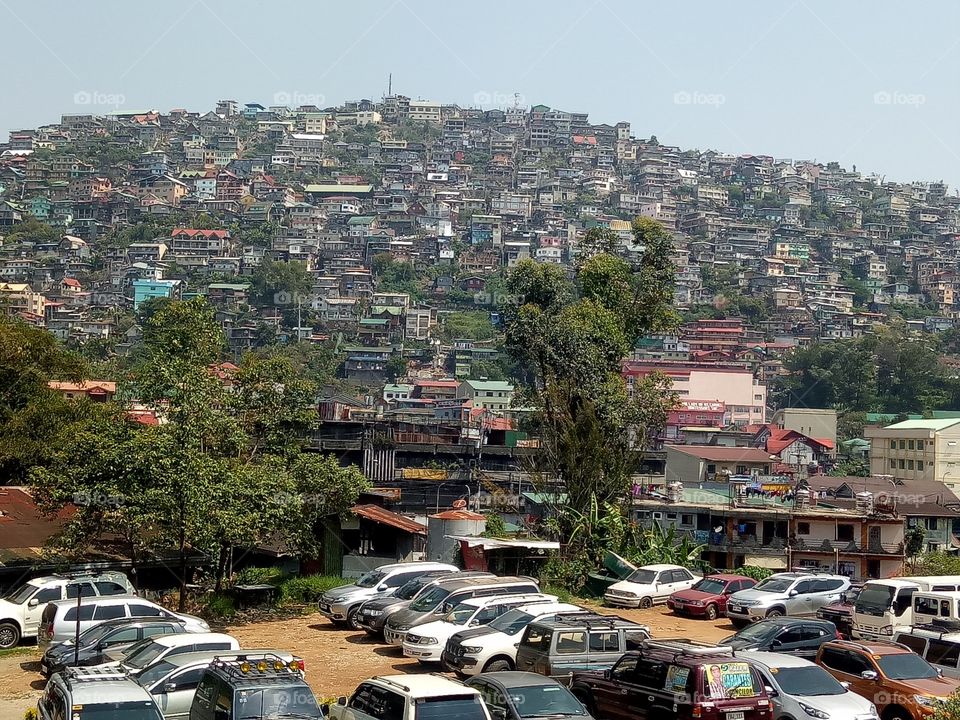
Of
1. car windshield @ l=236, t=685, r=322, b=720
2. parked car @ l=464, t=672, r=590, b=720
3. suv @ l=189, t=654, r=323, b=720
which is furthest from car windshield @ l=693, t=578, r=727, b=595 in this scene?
car windshield @ l=236, t=685, r=322, b=720

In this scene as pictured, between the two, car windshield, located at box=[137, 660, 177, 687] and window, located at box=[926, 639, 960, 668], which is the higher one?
car windshield, located at box=[137, 660, 177, 687]

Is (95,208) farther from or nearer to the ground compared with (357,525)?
farther from the ground

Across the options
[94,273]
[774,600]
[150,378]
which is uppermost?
[94,273]

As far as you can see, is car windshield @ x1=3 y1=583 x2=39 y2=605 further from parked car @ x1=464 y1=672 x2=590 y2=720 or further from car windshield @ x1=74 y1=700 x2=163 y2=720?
parked car @ x1=464 y1=672 x2=590 y2=720

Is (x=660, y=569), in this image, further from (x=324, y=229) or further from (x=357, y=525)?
(x=324, y=229)

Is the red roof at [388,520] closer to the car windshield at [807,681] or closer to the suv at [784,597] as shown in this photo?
the suv at [784,597]

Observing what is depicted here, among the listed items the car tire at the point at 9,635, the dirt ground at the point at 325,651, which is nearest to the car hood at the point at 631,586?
the dirt ground at the point at 325,651

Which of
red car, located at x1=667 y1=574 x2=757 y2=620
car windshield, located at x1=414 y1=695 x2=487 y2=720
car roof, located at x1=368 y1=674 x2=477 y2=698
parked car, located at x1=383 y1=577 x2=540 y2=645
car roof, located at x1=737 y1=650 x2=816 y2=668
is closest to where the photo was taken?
car windshield, located at x1=414 y1=695 x2=487 y2=720

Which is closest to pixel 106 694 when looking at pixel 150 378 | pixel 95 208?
pixel 150 378
